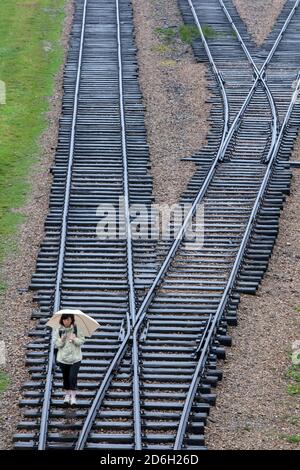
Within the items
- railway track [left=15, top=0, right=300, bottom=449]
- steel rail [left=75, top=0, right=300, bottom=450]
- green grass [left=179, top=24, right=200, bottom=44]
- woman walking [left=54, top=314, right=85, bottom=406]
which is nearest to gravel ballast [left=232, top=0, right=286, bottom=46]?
green grass [left=179, top=24, right=200, bottom=44]

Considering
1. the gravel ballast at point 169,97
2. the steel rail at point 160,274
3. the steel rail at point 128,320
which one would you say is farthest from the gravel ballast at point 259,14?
the steel rail at point 128,320

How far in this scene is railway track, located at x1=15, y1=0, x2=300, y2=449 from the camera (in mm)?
14992

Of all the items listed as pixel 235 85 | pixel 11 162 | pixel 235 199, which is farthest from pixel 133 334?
pixel 235 85

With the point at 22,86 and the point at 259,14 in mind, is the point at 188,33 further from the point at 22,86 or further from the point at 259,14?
the point at 22,86

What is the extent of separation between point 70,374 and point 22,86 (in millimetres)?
19605

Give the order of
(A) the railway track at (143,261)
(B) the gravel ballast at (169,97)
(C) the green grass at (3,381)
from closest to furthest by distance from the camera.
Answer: (A) the railway track at (143,261)
(C) the green grass at (3,381)
(B) the gravel ballast at (169,97)

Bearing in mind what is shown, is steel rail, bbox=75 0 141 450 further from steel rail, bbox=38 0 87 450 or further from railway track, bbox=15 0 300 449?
steel rail, bbox=38 0 87 450

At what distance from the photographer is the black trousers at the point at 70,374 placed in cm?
1485

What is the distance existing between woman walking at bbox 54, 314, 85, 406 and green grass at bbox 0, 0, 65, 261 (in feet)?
21.1

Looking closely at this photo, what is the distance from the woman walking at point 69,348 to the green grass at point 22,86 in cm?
642

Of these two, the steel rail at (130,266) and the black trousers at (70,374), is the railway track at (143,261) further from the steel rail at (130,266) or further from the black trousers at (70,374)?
the black trousers at (70,374)

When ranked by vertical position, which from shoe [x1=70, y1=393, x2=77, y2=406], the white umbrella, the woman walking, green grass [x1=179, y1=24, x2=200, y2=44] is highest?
green grass [x1=179, y1=24, x2=200, y2=44]

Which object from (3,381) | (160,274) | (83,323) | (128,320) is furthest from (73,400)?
(160,274)

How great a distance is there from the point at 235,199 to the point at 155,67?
12.3m
